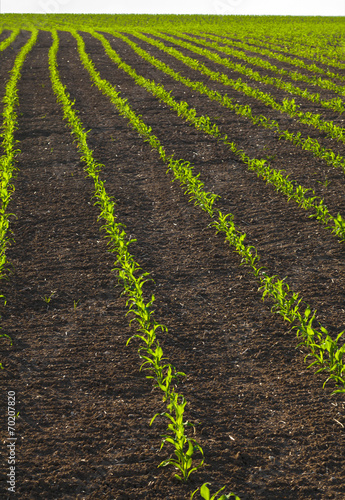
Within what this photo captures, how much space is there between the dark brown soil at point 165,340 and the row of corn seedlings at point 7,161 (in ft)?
0.60

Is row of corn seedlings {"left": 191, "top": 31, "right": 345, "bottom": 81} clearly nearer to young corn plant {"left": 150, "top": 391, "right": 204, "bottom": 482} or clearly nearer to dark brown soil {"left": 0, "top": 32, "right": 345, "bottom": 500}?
dark brown soil {"left": 0, "top": 32, "right": 345, "bottom": 500}

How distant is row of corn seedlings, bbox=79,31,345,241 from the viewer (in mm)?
7113

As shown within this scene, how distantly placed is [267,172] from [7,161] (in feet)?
17.1

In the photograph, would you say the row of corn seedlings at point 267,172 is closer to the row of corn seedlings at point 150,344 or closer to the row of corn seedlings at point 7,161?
the row of corn seedlings at point 150,344

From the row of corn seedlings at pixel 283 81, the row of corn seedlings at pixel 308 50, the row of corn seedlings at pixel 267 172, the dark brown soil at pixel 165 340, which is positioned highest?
the row of corn seedlings at pixel 308 50

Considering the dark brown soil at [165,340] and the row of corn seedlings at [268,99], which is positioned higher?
the row of corn seedlings at [268,99]

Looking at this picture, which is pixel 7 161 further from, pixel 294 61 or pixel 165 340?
pixel 294 61

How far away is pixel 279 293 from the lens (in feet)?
17.7

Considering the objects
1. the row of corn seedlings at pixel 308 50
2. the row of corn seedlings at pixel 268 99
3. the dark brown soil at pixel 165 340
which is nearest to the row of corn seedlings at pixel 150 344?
the dark brown soil at pixel 165 340

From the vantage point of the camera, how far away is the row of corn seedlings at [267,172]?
7.11 metres

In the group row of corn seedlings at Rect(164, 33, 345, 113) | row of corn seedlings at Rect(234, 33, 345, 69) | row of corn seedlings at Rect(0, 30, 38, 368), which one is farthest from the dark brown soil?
row of corn seedlings at Rect(234, 33, 345, 69)

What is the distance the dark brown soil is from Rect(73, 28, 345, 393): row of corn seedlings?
132 millimetres

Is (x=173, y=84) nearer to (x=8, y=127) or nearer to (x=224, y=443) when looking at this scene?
(x=8, y=127)

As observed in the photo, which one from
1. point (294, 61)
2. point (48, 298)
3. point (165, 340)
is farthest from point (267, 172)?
point (294, 61)
